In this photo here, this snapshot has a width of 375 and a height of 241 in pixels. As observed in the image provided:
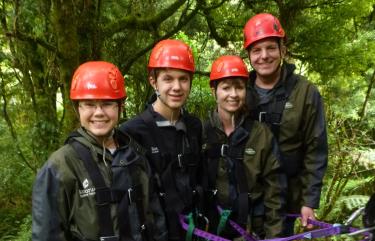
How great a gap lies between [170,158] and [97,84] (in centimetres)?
73

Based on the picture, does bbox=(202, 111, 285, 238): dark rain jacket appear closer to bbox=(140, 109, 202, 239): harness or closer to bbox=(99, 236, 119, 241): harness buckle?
bbox=(140, 109, 202, 239): harness

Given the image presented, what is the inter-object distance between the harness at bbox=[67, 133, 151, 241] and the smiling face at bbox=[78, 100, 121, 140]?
0.38 feet

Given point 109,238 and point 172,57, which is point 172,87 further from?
point 109,238

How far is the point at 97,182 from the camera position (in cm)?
224

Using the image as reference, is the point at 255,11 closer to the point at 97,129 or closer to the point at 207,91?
the point at 207,91

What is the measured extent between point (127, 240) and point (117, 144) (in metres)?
0.63

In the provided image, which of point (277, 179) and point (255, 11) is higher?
point (255, 11)

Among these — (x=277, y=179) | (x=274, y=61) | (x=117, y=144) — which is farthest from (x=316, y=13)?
(x=117, y=144)

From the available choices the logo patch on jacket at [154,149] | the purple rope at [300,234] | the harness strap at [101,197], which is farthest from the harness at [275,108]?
the harness strap at [101,197]

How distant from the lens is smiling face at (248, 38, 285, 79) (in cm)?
310

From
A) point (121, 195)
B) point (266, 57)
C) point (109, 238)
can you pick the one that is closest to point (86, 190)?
point (121, 195)

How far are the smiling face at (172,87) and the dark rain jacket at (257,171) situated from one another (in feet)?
1.46

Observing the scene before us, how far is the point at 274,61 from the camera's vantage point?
3.11 m

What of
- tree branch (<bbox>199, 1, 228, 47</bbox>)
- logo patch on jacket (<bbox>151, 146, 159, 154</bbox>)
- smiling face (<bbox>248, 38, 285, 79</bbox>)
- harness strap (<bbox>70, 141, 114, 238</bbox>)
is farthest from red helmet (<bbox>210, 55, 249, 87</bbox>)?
tree branch (<bbox>199, 1, 228, 47</bbox>)
